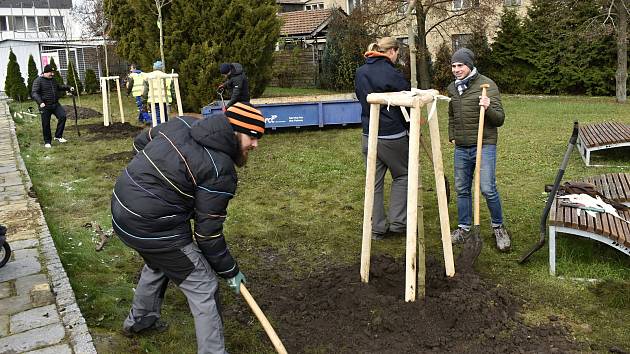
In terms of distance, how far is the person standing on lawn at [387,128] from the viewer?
5.42m

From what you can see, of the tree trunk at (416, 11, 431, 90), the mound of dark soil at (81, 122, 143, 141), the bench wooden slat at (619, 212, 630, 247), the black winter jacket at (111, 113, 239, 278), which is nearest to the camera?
the black winter jacket at (111, 113, 239, 278)

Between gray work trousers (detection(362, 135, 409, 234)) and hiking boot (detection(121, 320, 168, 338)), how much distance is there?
8.43 feet

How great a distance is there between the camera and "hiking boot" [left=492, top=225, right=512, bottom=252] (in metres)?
5.36

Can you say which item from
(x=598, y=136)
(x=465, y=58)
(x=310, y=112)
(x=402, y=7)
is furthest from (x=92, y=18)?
(x=465, y=58)

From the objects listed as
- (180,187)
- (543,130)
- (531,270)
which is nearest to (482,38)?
(543,130)

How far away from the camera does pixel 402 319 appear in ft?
12.9

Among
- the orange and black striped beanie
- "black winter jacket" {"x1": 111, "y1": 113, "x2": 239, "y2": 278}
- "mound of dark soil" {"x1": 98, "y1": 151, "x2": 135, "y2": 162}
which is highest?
the orange and black striped beanie

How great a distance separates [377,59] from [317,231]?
1.97 meters

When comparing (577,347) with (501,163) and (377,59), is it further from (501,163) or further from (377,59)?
(501,163)

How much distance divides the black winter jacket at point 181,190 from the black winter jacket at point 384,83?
258cm

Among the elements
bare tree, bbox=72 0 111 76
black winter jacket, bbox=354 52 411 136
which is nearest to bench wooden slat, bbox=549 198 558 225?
black winter jacket, bbox=354 52 411 136

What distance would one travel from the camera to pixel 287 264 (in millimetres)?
5336

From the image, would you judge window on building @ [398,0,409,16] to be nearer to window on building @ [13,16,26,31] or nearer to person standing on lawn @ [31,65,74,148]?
person standing on lawn @ [31,65,74,148]

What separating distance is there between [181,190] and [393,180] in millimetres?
3125
